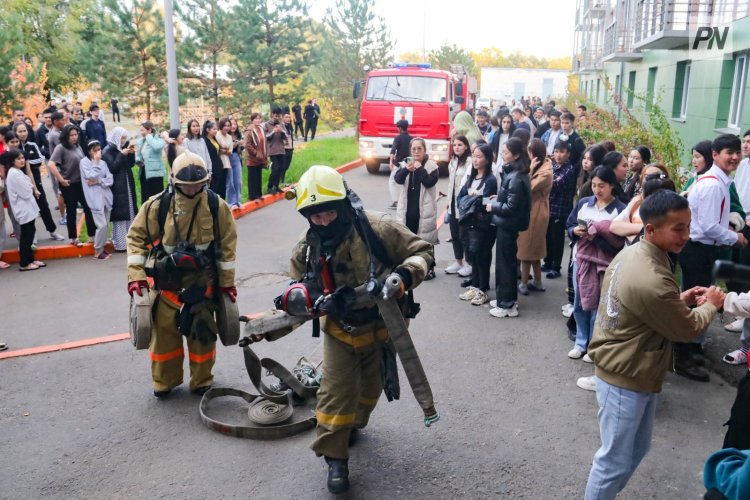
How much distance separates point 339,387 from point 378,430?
896 mm

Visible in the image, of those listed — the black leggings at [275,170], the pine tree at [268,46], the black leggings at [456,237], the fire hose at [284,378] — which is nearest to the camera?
the fire hose at [284,378]

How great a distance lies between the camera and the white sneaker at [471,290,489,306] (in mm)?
7172

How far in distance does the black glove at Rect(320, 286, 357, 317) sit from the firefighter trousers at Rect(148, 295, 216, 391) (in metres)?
1.86

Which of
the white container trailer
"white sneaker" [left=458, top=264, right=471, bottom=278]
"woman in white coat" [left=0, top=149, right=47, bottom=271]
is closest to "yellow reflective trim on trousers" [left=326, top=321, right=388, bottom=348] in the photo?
"white sneaker" [left=458, top=264, right=471, bottom=278]

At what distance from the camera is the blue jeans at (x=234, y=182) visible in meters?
12.1

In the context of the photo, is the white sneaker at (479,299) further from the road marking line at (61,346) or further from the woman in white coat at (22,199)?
the woman in white coat at (22,199)

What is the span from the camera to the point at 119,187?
932 centimetres

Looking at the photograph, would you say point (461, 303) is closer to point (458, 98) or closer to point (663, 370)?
point (663, 370)

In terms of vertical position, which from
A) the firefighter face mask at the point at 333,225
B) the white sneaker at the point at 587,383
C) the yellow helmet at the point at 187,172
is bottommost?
the white sneaker at the point at 587,383

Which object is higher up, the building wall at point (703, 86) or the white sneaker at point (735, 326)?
the building wall at point (703, 86)

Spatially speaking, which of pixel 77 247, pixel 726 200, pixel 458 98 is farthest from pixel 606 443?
pixel 458 98

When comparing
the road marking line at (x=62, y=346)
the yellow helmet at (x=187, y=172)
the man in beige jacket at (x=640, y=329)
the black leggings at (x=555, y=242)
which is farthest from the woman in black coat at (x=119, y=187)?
the man in beige jacket at (x=640, y=329)

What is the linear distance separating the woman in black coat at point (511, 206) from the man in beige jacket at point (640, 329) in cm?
321

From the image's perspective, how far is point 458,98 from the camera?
1770cm
